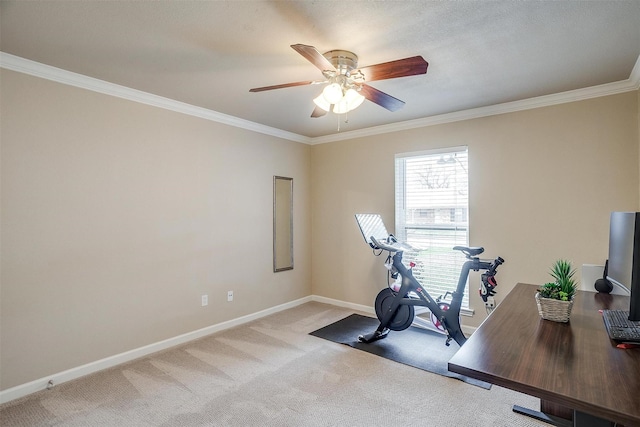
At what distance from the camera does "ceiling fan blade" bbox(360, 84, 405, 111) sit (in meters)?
2.41

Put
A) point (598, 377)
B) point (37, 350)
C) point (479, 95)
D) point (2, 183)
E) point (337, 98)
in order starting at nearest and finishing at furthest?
point (598, 377) → point (337, 98) → point (2, 183) → point (37, 350) → point (479, 95)

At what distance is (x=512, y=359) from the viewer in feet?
3.94

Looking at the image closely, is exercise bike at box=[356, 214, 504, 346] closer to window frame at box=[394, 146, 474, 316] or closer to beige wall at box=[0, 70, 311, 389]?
window frame at box=[394, 146, 474, 316]

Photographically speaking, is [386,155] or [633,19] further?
[386,155]

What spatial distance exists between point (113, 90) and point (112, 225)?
1.20m

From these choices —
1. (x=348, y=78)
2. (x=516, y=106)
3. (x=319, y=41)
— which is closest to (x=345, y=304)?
(x=516, y=106)

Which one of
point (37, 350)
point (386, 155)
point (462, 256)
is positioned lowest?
point (37, 350)

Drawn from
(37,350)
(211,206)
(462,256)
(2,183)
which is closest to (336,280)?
(462,256)

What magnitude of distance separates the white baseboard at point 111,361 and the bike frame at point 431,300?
1599 millimetres

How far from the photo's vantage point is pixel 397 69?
6.79 ft

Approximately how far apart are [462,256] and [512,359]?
2.88m

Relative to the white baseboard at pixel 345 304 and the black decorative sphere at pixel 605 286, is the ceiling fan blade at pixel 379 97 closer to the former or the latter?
the black decorative sphere at pixel 605 286

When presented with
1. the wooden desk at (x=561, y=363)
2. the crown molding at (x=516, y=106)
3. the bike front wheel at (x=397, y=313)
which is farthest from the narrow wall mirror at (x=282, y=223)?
the wooden desk at (x=561, y=363)

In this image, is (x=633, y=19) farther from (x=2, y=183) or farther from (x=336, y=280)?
(x=2, y=183)
